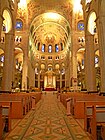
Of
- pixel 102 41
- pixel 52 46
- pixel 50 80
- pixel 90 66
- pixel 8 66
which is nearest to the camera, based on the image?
pixel 102 41

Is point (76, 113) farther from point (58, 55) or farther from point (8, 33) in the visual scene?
point (58, 55)

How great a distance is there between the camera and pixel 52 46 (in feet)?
142

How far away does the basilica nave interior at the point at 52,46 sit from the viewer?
47.0 ft

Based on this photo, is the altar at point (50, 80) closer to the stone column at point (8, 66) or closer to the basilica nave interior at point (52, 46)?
the basilica nave interior at point (52, 46)

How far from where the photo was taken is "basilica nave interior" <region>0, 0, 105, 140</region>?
14.3 m

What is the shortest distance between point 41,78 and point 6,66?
27.4m

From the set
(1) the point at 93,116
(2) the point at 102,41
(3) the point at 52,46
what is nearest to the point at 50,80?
(3) the point at 52,46

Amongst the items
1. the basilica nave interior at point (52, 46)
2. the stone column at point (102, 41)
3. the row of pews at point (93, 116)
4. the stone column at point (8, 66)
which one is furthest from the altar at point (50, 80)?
the row of pews at point (93, 116)

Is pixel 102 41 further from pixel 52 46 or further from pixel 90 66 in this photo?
pixel 52 46

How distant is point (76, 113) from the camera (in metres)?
6.18

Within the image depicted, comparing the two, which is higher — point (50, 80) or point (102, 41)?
point (102, 41)

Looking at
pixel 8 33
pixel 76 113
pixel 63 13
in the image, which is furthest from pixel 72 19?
pixel 76 113

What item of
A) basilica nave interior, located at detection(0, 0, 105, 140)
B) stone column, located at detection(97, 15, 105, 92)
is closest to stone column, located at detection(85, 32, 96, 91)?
basilica nave interior, located at detection(0, 0, 105, 140)

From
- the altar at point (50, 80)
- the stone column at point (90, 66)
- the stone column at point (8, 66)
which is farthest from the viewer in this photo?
the altar at point (50, 80)
